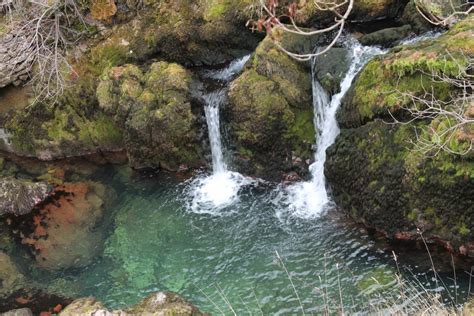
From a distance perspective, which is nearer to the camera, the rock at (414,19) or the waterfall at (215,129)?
the rock at (414,19)

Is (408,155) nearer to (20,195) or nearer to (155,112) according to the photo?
(155,112)

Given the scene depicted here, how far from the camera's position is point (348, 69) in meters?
9.43

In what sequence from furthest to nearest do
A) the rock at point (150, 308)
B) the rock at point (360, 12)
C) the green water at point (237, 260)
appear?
the rock at point (360, 12)
the green water at point (237, 260)
the rock at point (150, 308)

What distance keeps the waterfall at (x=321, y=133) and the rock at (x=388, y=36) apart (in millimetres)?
141

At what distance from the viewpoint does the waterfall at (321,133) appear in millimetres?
9195

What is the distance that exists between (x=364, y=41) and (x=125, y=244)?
20.6ft

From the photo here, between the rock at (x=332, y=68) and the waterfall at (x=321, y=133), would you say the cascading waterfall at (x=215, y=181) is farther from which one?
the rock at (x=332, y=68)

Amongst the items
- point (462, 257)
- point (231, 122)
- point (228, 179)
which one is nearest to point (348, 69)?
point (231, 122)

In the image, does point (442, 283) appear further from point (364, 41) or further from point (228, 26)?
point (228, 26)

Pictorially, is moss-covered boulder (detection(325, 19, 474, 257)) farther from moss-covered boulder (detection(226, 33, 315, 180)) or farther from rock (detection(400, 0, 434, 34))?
rock (detection(400, 0, 434, 34))

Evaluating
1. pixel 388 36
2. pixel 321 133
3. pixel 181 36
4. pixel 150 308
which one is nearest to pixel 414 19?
pixel 388 36

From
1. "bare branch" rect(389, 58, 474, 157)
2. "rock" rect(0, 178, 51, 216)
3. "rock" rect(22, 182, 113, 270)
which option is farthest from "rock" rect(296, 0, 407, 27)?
"rock" rect(0, 178, 51, 216)

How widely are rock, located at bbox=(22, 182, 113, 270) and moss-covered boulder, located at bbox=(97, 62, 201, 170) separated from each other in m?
1.32

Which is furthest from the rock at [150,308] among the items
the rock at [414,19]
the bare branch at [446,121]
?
the rock at [414,19]
